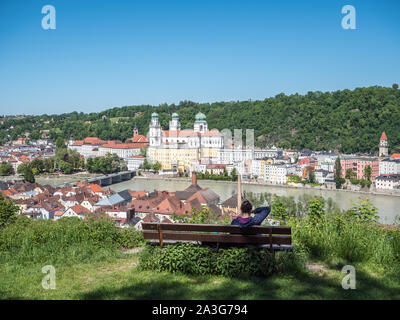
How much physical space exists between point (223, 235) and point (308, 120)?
4171cm

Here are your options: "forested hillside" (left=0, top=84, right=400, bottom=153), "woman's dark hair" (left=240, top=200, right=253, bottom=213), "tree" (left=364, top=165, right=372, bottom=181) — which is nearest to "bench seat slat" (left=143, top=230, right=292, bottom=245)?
"woman's dark hair" (left=240, top=200, right=253, bottom=213)

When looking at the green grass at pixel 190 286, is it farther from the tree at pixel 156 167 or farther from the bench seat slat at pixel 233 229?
the tree at pixel 156 167

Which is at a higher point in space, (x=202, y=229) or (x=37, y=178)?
(x=202, y=229)

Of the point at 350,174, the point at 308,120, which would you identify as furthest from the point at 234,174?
the point at 308,120

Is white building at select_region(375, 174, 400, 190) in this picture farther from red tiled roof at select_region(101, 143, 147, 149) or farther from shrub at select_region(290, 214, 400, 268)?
red tiled roof at select_region(101, 143, 147, 149)

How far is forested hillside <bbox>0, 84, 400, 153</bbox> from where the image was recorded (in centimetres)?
3788

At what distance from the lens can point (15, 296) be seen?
1633 mm

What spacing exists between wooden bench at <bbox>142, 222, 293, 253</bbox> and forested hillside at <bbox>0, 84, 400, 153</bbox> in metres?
36.2

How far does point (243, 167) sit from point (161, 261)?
25550mm

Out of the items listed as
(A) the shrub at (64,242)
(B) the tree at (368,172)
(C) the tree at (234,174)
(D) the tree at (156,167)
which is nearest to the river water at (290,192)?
(C) the tree at (234,174)

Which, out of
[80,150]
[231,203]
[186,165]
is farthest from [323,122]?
[231,203]

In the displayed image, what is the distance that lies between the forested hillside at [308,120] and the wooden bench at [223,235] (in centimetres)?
3623

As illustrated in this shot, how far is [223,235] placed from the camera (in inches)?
72.4
